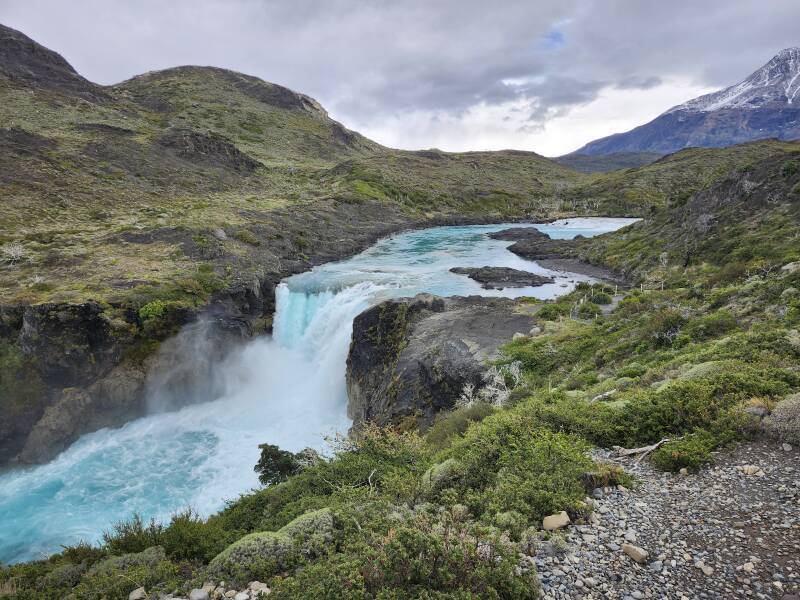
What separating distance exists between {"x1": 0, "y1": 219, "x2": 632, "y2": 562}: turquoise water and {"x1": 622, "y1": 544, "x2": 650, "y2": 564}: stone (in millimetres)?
17474

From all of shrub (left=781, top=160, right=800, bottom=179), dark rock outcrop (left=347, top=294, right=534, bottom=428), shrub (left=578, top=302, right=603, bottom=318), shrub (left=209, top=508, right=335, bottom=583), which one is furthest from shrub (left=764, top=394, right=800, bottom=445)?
shrub (left=781, top=160, right=800, bottom=179)

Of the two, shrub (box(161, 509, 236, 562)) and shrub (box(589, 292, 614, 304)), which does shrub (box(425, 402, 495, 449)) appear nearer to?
shrub (box(161, 509, 236, 562))

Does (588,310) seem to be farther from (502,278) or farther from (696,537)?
(696,537)

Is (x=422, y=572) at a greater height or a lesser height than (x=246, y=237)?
lesser

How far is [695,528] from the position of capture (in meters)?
5.87

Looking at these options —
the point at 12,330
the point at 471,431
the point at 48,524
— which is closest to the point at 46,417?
the point at 12,330

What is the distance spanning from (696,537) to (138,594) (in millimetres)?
7886

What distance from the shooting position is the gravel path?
4980 millimetres

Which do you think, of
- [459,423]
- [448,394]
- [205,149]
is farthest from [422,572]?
[205,149]

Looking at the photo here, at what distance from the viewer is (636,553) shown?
216 inches

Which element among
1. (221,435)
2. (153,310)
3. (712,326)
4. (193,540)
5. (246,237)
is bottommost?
(221,435)

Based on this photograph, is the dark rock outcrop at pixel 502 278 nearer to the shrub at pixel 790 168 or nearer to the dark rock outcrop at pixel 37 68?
the shrub at pixel 790 168

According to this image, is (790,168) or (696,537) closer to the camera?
(696,537)

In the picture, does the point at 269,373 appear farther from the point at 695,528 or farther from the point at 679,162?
the point at 679,162
